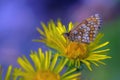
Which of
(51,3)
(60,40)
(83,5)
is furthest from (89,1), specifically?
(60,40)

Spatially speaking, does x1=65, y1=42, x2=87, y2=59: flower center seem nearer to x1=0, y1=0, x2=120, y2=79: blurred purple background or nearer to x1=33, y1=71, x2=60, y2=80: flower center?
x1=33, y1=71, x2=60, y2=80: flower center

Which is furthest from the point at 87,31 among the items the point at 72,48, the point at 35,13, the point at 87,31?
the point at 35,13

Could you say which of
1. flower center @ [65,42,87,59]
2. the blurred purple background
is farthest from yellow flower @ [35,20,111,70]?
the blurred purple background

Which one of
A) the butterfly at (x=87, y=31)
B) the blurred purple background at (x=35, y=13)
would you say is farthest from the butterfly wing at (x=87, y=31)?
the blurred purple background at (x=35, y=13)

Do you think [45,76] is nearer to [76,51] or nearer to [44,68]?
[44,68]

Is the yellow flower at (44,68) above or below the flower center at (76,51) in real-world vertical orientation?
below

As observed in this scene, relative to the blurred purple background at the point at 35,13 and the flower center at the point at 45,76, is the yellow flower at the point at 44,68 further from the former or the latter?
the blurred purple background at the point at 35,13
